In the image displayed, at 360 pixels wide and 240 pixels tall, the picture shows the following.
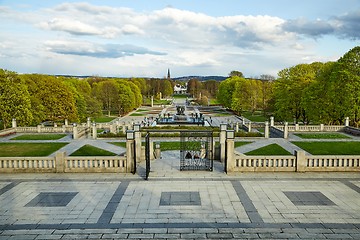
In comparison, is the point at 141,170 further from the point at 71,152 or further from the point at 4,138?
the point at 4,138

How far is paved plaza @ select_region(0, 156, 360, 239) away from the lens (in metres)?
8.39

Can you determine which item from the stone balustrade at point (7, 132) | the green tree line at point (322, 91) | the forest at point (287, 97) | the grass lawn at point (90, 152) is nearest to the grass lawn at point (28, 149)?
the grass lawn at point (90, 152)

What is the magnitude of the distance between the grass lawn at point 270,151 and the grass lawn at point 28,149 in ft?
51.2

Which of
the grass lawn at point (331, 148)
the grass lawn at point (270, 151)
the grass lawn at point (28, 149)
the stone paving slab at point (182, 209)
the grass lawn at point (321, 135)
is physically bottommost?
the grass lawn at point (28, 149)

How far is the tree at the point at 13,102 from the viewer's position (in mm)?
32125

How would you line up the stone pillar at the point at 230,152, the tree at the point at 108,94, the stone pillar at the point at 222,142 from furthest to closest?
the tree at the point at 108,94, the stone pillar at the point at 222,142, the stone pillar at the point at 230,152

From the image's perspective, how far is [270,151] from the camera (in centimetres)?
2305

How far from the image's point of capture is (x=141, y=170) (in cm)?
1446

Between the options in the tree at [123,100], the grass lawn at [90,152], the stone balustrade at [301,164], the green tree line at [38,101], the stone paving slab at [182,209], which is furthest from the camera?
Answer: the tree at [123,100]

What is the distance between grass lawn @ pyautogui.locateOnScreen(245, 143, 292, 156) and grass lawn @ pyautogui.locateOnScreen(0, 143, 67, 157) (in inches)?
614

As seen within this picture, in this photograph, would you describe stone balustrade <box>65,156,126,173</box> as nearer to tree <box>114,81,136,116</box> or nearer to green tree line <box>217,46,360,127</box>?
green tree line <box>217,46,360,127</box>

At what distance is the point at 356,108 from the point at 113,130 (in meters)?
25.7

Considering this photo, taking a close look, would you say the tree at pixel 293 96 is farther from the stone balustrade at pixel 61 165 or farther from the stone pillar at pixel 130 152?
the stone balustrade at pixel 61 165

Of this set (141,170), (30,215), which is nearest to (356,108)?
(141,170)
